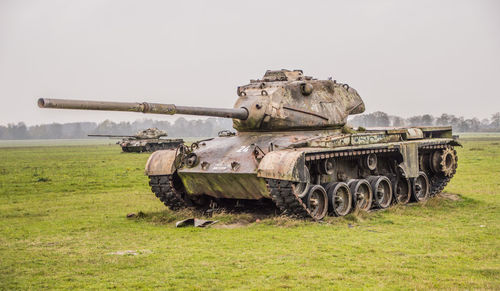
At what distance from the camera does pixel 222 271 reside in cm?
884

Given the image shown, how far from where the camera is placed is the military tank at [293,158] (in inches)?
510

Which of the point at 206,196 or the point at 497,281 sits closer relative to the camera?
the point at 497,281

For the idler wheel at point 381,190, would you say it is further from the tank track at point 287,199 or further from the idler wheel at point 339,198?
the tank track at point 287,199

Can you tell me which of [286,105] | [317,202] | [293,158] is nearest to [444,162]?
[286,105]

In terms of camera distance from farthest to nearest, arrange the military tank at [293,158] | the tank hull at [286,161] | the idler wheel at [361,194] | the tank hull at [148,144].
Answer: the tank hull at [148,144] < the idler wheel at [361,194] < the military tank at [293,158] < the tank hull at [286,161]

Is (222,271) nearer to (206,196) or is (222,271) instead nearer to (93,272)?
(93,272)

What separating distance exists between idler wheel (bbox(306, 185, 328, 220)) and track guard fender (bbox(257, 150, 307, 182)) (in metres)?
0.74

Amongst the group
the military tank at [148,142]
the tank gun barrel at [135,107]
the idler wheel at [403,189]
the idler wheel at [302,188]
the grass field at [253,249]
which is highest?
the tank gun barrel at [135,107]

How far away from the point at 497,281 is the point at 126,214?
9.82m

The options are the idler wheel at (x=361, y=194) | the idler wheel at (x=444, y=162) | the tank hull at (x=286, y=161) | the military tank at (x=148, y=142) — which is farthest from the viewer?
the military tank at (x=148, y=142)

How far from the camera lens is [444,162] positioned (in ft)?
59.8

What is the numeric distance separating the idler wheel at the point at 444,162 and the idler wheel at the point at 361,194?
13.4 feet

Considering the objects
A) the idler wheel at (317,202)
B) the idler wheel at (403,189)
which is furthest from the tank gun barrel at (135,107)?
the idler wheel at (403,189)

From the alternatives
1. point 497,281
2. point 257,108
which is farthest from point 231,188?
point 497,281
